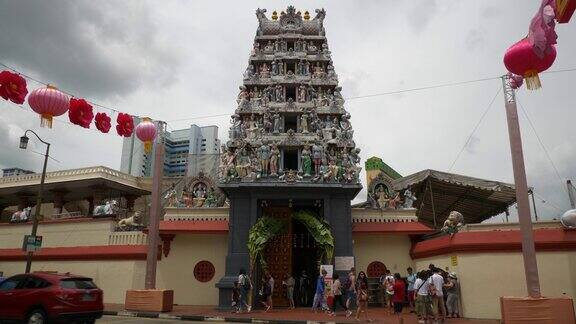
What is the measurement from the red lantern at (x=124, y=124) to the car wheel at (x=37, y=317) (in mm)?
6399

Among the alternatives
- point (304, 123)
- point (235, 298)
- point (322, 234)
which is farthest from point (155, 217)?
point (304, 123)

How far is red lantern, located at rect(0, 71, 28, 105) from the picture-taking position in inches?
420

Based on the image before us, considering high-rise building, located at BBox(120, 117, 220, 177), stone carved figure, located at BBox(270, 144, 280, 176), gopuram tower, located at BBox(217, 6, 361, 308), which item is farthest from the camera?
high-rise building, located at BBox(120, 117, 220, 177)

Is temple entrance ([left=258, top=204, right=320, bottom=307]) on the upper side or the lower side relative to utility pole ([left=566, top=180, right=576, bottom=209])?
lower

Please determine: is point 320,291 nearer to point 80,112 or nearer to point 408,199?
point 408,199

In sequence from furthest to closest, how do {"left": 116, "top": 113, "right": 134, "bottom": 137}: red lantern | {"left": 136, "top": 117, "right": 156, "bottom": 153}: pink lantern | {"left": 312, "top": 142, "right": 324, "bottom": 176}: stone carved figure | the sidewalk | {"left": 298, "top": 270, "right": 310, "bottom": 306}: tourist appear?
{"left": 312, "top": 142, "right": 324, "bottom": 176}: stone carved figure < {"left": 298, "top": 270, "right": 310, "bottom": 306}: tourist < {"left": 136, "top": 117, "right": 156, "bottom": 153}: pink lantern < {"left": 116, "top": 113, "right": 134, "bottom": 137}: red lantern < the sidewalk

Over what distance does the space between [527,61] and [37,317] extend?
13.1m

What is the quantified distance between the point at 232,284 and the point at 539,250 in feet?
38.6

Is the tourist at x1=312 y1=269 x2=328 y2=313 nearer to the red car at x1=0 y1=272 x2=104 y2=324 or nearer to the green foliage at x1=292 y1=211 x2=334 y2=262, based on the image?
the green foliage at x1=292 y1=211 x2=334 y2=262

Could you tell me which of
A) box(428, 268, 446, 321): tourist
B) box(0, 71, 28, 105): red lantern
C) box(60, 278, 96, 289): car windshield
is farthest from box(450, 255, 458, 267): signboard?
box(0, 71, 28, 105): red lantern

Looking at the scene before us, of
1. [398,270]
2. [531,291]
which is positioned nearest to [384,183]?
[398,270]

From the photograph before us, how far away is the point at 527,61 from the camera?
887 centimetres

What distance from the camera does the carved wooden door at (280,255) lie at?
19.2 m

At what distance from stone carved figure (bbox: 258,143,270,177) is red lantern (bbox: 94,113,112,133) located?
758 centimetres
